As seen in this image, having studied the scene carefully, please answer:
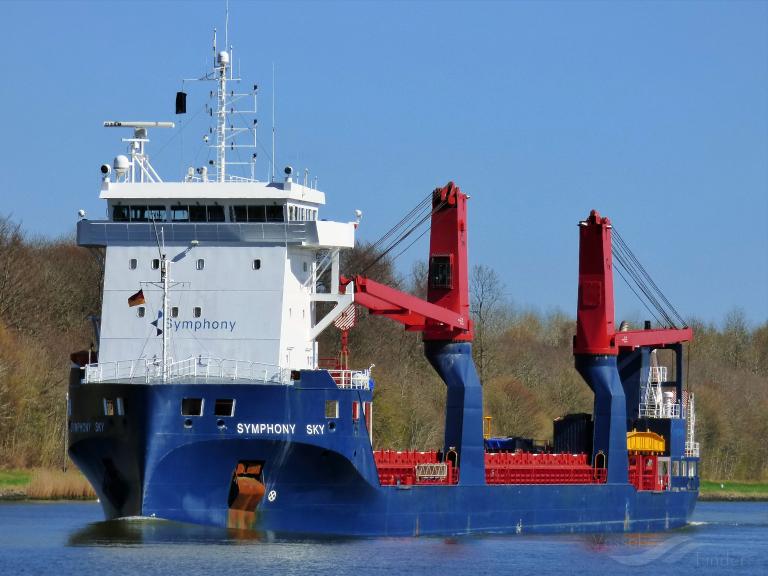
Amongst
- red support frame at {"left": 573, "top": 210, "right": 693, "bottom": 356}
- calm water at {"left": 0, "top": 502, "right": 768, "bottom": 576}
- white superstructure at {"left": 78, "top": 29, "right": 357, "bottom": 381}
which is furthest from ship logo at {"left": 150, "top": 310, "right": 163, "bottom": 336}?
red support frame at {"left": 573, "top": 210, "right": 693, "bottom": 356}

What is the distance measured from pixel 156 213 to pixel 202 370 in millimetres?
4546

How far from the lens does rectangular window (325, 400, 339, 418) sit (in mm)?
47750

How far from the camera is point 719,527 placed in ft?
214

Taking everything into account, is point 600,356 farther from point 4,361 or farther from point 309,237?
point 4,361

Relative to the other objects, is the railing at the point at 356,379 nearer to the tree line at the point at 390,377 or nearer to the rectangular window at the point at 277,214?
the rectangular window at the point at 277,214

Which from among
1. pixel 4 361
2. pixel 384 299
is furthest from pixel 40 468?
pixel 384 299

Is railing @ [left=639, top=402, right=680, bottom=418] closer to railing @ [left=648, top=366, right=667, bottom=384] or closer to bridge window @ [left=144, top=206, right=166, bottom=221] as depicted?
railing @ [left=648, top=366, right=667, bottom=384]

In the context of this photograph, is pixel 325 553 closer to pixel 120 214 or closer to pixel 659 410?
pixel 120 214

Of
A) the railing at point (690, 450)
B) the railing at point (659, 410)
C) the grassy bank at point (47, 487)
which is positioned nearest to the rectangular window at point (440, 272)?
the railing at point (659, 410)

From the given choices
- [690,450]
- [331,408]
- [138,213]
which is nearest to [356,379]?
[331,408]

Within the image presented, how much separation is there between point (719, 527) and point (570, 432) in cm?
671

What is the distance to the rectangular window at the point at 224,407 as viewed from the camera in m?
46.4

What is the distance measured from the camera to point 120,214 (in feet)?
163

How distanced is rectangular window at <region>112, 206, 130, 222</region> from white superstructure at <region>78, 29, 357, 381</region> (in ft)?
0.12
